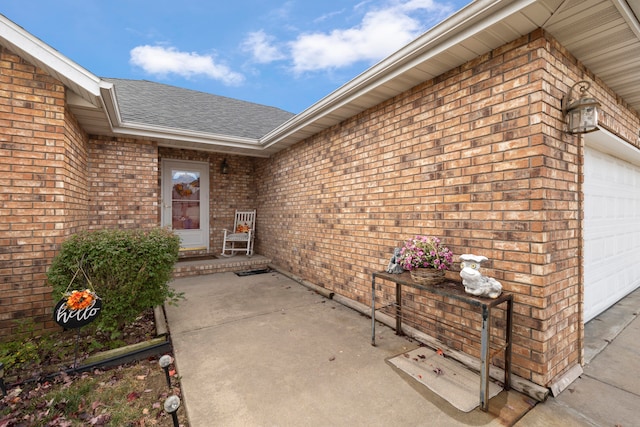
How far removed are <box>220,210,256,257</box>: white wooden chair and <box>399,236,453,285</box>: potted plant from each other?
5.33 m

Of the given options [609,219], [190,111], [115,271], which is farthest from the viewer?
[190,111]

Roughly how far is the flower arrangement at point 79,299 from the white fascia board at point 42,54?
2233mm

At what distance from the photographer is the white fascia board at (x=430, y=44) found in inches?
76.3

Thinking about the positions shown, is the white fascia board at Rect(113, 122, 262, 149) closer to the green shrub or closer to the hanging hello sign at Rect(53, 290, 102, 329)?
the green shrub

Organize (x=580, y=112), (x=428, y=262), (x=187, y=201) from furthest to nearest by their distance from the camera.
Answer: (x=187, y=201), (x=428, y=262), (x=580, y=112)

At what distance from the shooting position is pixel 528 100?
2.08m

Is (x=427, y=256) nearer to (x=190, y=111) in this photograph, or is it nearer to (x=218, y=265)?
(x=218, y=265)

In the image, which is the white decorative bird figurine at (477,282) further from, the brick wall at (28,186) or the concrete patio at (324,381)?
the brick wall at (28,186)

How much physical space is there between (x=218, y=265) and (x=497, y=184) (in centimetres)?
549

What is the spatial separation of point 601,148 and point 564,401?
111 inches

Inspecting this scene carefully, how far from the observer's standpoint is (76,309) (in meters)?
2.32

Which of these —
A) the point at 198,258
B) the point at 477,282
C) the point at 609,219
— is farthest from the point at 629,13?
the point at 198,258

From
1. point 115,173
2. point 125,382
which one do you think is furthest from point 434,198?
point 115,173

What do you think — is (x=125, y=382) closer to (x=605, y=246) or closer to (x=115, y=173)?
(x=115, y=173)
